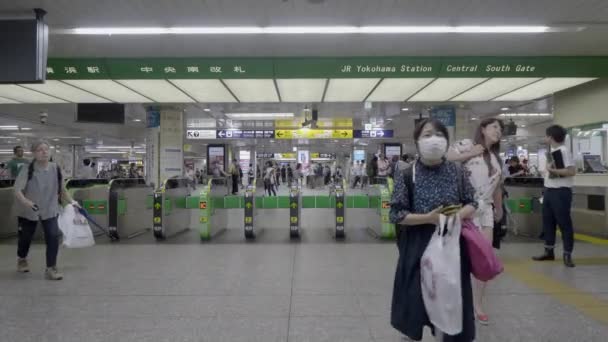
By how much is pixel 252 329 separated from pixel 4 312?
249 cm

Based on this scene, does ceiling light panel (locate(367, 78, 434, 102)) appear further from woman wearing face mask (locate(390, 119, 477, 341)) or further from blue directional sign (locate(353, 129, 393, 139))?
blue directional sign (locate(353, 129, 393, 139))

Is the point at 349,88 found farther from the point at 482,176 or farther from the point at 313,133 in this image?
the point at 313,133

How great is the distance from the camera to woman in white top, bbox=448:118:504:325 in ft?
11.5

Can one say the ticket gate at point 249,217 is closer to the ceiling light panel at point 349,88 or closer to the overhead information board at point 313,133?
the ceiling light panel at point 349,88

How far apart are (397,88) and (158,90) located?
540 centimetres

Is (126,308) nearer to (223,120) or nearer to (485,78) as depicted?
(485,78)

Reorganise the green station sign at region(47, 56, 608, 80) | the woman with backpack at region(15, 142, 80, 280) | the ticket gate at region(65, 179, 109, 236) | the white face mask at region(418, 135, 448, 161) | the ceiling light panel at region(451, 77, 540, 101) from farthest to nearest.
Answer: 1. the ticket gate at region(65, 179, 109, 236)
2. the ceiling light panel at region(451, 77, 540, 101)
3. the green station sign at region(47, 56, 608, 80)
4. the woman with backpack at region(15, 142, 80, 280)
5. the white face mask at region(418, 135, 448, 161)

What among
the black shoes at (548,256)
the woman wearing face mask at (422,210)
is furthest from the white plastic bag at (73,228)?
the black shoes at (548,256)

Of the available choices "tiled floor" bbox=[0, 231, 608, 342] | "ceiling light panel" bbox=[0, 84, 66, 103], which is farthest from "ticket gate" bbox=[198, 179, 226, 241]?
"ceiling light panel" bbox=[0, 84, 66, 103]

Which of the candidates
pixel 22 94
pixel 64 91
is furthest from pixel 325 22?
pixel 22 94

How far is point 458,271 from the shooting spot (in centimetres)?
227

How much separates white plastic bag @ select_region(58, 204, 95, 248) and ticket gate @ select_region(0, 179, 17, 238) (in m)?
4.46

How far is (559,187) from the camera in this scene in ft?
18.5

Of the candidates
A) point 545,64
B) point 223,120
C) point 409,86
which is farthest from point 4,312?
point 223,120
